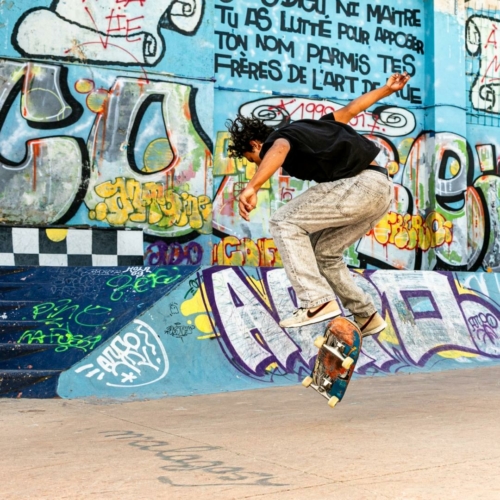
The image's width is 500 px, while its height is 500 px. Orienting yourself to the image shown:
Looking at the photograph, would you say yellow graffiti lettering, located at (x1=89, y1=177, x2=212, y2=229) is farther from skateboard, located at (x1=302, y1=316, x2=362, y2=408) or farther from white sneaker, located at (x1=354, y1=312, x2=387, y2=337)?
skateboard, located at (x1=302, y1=316, x2=362, y2=408)

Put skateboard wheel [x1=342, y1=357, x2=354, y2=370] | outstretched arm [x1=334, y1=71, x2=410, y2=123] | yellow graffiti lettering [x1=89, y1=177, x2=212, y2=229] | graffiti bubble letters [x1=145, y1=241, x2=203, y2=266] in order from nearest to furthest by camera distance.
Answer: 1. skateboard wheel [x1=342, y1=357, x2=354, y2=370]
2. outstretched arm [x1=334, y1=71, x2=410, y2=123]
3. yellow graffiti lettering [x1=89, y1=177, x2=212, y2=229]
4. graffiti bubble letters [x1=145, y1=241, x2=203, y2=266]

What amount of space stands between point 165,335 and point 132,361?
42 cm

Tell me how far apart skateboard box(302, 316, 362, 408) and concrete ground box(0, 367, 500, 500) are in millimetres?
239

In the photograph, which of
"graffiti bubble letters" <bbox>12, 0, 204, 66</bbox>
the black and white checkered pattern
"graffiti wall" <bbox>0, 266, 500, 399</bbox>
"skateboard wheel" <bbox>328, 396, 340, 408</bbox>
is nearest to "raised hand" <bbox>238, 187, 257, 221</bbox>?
"skateboard wheel" <bbox>328, 396, 340, 408</bbox>

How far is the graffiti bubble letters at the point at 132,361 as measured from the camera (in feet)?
20.9

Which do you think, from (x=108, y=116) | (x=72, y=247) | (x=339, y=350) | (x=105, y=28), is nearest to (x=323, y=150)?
(x=339, y=350)

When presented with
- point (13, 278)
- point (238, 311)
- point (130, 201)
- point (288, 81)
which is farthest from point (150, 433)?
point (288, 81)

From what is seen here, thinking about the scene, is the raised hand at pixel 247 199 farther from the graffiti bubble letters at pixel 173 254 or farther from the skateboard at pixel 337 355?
the graffiti bubble letters at pixel 173 254

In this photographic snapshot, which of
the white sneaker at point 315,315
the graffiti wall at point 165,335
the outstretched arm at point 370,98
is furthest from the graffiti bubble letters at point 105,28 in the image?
the white sneaker at point 315,315

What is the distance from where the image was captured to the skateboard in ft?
14.8

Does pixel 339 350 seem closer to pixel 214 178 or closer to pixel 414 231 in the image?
pixel 214 178

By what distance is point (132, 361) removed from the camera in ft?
21.5

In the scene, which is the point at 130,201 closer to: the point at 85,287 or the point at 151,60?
the point at 151,60

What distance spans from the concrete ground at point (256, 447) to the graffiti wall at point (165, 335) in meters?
0.40
